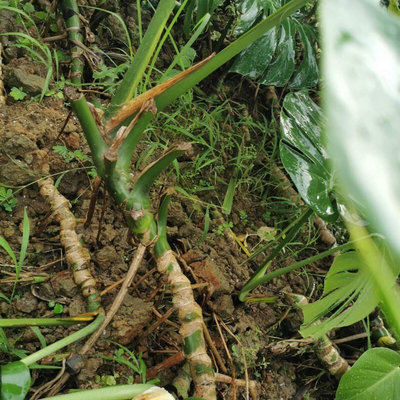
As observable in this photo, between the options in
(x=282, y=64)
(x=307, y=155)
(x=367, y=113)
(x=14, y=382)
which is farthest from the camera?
(x=282, y=64)

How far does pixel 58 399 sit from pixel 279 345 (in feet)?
2.14

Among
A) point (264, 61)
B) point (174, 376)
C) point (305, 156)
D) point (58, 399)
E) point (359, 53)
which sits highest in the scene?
point (264, 61)

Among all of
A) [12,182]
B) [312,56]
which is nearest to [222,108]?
[312,56]

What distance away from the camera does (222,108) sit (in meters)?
1.50

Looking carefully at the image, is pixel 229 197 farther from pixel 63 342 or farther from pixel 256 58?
pixel 63 342

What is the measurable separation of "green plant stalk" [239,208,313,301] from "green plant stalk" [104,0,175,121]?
506 mm

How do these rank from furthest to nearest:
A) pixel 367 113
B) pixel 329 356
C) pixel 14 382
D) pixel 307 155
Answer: pixel 329 356 < pixel 307 155 < pixel 14 382 < pixel 367 113

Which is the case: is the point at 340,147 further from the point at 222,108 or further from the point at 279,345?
the point at 222,108

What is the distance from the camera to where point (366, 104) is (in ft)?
0.87

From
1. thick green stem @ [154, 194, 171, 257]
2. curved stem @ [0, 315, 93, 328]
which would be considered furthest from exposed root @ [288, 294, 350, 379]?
curved stem @ [0, 315, 93, 328]

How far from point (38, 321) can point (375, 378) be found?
2.09ft

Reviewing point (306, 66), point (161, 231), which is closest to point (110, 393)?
point (161, 231)

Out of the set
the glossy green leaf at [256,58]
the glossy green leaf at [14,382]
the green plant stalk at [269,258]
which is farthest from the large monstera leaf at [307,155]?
the glossy green leaf at [14,382]

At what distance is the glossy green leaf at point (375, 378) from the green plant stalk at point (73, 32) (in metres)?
1.00
